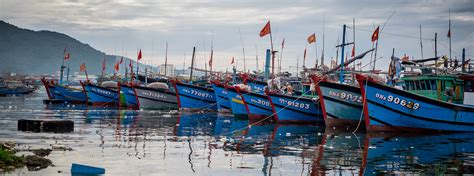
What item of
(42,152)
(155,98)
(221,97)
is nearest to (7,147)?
(42,152)

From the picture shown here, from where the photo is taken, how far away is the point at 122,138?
2503cm

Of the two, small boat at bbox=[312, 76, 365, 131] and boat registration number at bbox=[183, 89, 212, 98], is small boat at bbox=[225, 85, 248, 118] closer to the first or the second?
boat registration number at bbox=[183, 89, 212, 98]

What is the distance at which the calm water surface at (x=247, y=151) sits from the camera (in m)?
16.8

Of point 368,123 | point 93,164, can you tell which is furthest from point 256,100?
point 93,164

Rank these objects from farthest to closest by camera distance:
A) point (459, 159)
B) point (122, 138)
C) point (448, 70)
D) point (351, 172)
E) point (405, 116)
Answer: point (448, 70) < point (405, 116) < point (122, 138) < point (459, 159) < point (351, 172)

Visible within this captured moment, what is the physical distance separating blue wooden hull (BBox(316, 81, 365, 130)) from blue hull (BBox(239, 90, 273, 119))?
812 centimetres

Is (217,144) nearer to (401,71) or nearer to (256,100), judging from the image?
(401,71)

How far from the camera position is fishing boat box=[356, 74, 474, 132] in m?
28.3

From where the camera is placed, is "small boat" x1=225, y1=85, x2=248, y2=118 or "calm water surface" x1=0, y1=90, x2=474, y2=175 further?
"small boat" x1=225, y1=85, x2=248, y2=118

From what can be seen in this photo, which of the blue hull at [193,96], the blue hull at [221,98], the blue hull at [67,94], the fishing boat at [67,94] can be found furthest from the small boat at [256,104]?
the blue hull at [67,94]

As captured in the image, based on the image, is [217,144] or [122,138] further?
[122,138]

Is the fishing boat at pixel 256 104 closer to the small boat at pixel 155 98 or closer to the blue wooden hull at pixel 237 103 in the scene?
the blue wooden hull at pixel 237 103

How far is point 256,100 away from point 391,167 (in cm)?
2324

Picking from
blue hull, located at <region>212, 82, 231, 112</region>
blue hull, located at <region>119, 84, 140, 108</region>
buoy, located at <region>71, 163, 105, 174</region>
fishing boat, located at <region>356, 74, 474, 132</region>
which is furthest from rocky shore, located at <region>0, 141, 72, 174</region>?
blue hull, located at <region>119, 84, 140, 108</region>
